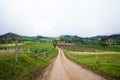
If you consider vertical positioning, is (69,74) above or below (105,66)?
below

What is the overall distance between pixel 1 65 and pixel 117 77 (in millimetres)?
12581

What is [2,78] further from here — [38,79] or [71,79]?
[71,79]

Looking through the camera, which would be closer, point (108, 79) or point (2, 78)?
point (2, 78)

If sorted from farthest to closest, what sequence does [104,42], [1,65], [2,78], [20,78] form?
[104,42]
[1,65]
[20,78]
[2,78]

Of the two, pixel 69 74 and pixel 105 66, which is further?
pixel 105 66

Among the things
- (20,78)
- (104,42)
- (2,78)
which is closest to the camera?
(2,78)

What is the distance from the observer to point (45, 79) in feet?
62.5

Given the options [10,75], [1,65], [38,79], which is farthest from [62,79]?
[1,65]

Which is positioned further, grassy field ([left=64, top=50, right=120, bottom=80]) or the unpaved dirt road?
grassy field ([left=64, top=50, right=120, bottom=80])

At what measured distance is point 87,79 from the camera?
60.8ft

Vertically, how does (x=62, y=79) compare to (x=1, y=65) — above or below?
below

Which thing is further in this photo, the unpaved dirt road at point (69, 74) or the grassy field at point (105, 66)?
the grassy field at point (105, 66)

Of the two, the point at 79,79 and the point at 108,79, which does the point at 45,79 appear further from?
the point at 108,79

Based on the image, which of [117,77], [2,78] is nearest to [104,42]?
[117,77]
